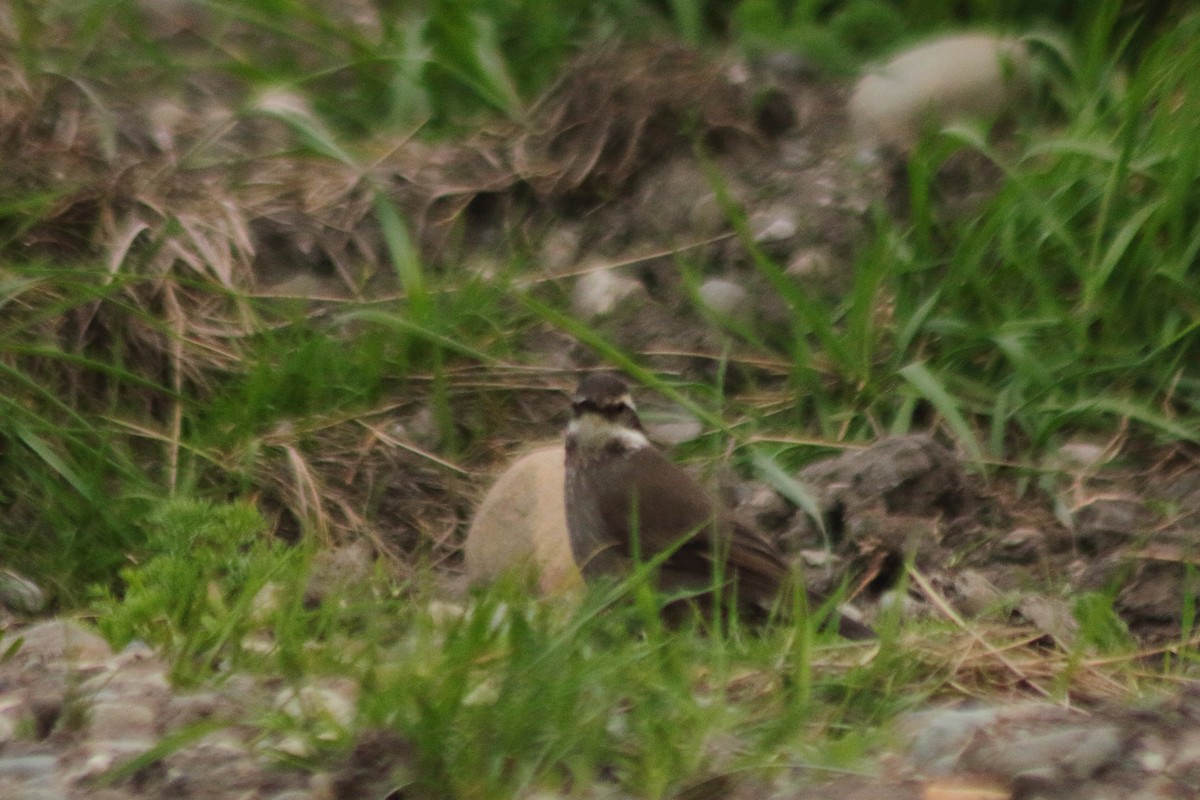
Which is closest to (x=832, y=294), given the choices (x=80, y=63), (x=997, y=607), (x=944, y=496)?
(x=944, y=496)

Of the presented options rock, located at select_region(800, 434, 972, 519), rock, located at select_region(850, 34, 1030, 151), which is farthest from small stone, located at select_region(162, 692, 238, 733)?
rock, located at select_region(850, 34, 1030, 151)

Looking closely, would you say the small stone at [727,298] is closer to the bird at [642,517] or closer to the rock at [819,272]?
the rock at [819,272]

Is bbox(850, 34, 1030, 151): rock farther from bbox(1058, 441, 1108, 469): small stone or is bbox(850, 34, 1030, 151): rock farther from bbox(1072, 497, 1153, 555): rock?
bbox(1072, 497, 1153, 555): rock

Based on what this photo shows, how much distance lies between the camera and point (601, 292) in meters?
7.04

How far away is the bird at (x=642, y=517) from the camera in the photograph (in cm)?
534

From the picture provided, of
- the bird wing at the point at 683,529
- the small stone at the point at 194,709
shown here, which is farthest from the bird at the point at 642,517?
the small stone at the point at 194,709

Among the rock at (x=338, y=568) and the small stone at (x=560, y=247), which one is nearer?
the rock at (x=338, y=568)

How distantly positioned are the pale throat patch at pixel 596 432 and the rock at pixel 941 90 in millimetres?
2001

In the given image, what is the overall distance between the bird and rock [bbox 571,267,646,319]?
0.93 meters

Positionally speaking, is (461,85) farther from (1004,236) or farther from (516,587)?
(516,587)

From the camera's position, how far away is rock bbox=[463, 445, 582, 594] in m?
5.82

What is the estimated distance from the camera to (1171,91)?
22.3ft

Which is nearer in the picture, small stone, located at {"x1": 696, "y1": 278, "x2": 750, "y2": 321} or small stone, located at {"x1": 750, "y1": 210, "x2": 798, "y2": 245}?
small stone, located at {"x1": 696, "y1": 278, "x2": 750, "y2": 321}

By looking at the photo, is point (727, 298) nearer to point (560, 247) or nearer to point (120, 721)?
point (560, 247)
